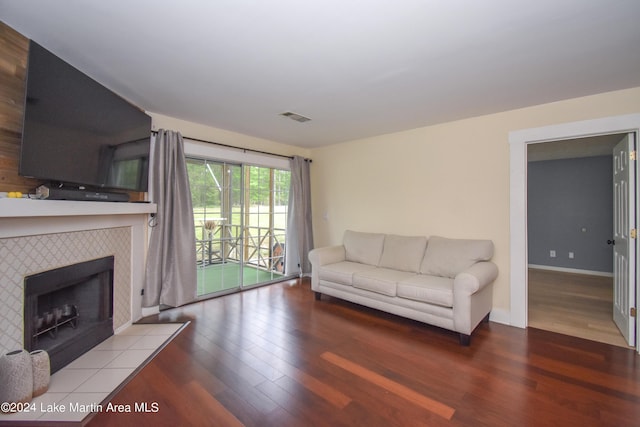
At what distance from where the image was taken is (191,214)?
3.59 meters

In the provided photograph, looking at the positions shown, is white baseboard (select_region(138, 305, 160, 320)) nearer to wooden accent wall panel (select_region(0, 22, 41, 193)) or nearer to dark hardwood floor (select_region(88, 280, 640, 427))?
dark hardwood floor (select_region(88, 280, 640, 427))

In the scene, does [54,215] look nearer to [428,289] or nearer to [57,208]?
[57,208]

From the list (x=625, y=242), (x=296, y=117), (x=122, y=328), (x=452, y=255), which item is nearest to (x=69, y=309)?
(x=122, y=328)

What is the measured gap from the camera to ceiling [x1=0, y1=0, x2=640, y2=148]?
1600mm

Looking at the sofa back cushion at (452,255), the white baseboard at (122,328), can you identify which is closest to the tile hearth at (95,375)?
the white baseboard at (122,328)

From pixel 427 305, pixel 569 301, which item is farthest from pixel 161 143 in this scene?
pixel 569 301

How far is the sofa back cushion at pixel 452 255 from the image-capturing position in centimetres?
313

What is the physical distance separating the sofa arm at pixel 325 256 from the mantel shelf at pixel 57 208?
6.98ft

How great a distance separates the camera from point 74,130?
2.10 m

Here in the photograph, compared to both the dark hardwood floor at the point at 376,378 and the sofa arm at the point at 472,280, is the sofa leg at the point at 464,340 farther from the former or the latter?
the sofa arm at the point at 472,280

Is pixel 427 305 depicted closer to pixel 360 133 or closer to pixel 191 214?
pixel 360 133

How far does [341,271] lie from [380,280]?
1.86ft

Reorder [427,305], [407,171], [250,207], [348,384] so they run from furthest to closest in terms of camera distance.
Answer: [250,207] → [407,171] → [427,305] → [348,384]

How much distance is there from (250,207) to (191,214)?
3.31 ft
